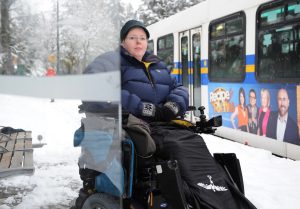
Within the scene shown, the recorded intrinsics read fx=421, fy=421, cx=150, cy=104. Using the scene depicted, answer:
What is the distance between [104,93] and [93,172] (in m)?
1.10

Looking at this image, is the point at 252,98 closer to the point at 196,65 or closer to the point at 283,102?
the point at 283,102

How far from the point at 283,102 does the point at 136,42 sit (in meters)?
3.65

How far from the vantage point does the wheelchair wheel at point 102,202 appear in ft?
9.12

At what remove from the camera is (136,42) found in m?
2.91

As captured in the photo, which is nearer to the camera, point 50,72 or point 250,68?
point 50,72

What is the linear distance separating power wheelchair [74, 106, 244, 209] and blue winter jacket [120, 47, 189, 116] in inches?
13.8

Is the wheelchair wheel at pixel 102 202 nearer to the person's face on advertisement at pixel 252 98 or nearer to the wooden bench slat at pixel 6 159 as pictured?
the wooden bench slat at pixel 6 159

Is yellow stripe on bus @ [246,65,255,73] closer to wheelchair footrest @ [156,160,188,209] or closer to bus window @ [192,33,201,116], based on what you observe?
bus window @ [192,33,201,116]

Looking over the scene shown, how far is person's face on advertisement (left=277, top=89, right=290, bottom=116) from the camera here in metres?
5.88

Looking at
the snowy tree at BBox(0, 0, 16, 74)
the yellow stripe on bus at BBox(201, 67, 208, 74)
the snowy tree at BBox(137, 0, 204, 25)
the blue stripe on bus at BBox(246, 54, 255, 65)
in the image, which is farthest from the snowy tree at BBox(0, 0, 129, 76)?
the snowy tree at BBox(137, 0, 204, 25)

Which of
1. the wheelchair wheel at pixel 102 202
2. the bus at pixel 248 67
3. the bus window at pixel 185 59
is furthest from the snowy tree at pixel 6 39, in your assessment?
the bus window at pixel 185 59

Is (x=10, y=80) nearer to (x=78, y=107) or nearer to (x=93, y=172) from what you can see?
(x=78, y=107)

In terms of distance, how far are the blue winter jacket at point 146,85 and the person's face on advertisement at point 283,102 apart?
3.10 metres

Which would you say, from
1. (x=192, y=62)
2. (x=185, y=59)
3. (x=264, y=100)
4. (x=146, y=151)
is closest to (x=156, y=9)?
(x=185, y=59)
